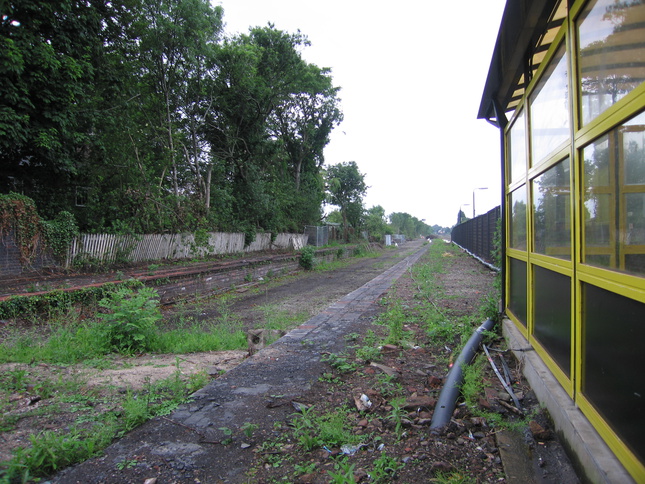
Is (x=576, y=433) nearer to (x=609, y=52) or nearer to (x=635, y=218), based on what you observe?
→ (x=635, y=218)

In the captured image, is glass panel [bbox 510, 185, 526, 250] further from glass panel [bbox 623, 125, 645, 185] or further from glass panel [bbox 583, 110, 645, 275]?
glass panel [bbox 623, 125, 645, 185]

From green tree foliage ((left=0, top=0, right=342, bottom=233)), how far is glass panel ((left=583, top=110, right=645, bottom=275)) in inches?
455


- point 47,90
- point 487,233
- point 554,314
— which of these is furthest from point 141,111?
point 554,314

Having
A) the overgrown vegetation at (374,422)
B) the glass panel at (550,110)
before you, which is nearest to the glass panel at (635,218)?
the glass panel at (550,110)

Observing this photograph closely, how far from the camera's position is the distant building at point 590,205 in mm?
1521

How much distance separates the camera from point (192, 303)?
921cm

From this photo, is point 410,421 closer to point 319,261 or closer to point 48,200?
point 48,200

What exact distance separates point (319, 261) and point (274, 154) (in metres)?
8.27

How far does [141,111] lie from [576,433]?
1628 cm

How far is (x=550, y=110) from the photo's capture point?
2.75 meters

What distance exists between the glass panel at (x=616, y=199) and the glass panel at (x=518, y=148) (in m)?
1.94

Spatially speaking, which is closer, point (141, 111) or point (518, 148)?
point (518, 148)

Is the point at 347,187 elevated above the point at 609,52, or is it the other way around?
the point at 347,187

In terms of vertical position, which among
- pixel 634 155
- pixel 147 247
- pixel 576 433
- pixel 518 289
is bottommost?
pixel 576 433
